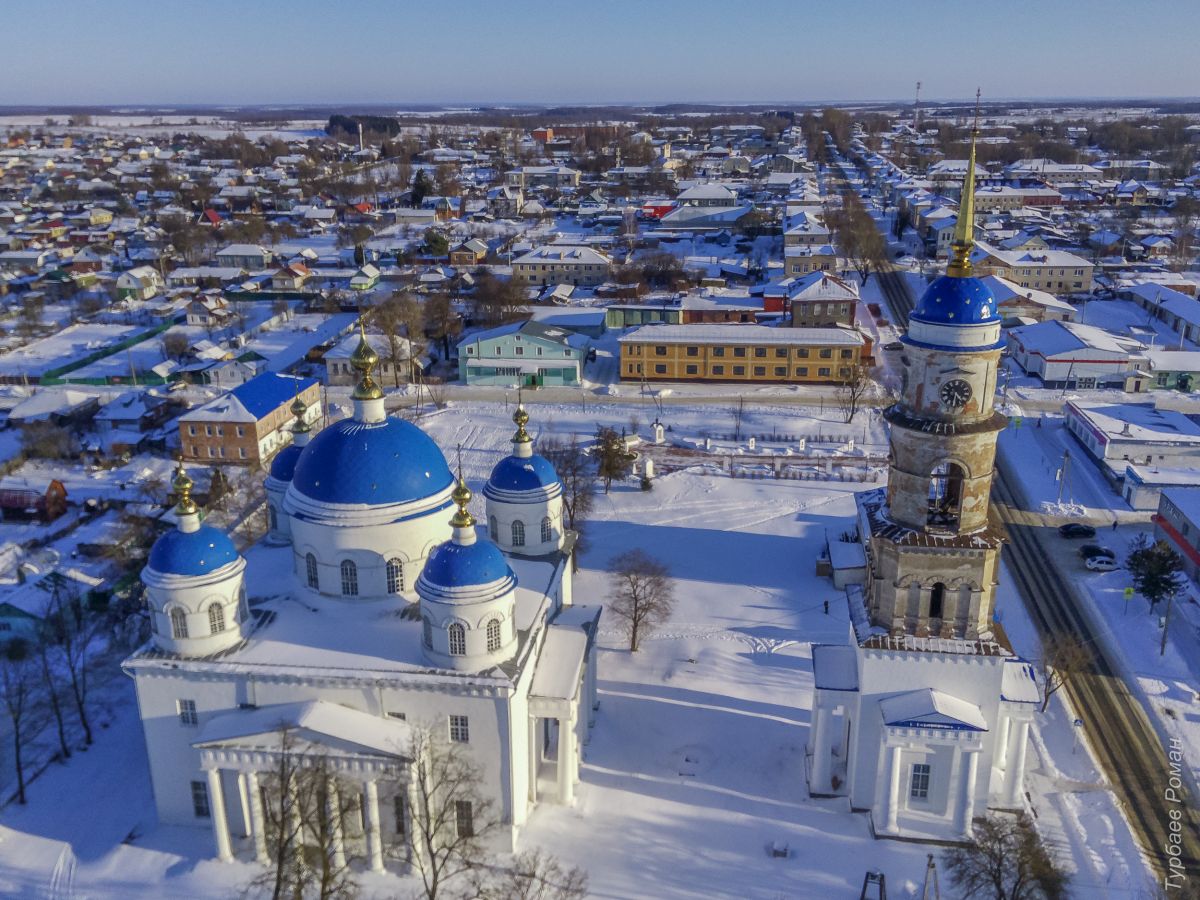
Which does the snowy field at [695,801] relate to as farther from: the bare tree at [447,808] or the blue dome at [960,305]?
the blue dome at [960,305]

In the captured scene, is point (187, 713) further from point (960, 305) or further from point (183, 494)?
point (960, 305)

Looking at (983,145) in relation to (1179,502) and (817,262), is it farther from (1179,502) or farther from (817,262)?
(1179,502)

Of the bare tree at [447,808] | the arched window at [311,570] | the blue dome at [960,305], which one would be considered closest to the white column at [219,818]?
the bare tree at [447,808]

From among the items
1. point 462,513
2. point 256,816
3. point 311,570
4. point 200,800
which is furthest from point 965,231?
point 200,800

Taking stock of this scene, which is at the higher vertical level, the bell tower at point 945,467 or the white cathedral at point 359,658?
the bell tower at point 945,467

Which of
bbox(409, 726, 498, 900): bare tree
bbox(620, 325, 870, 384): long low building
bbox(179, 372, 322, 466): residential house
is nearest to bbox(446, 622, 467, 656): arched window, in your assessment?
bbox(409, 726, 498, 900): bare tree

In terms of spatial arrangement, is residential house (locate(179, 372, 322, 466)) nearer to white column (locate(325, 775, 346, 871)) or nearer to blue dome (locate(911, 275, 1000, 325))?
white column (locate(325, 775, 346, 871))

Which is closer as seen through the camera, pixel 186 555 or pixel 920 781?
pixel 186 555
